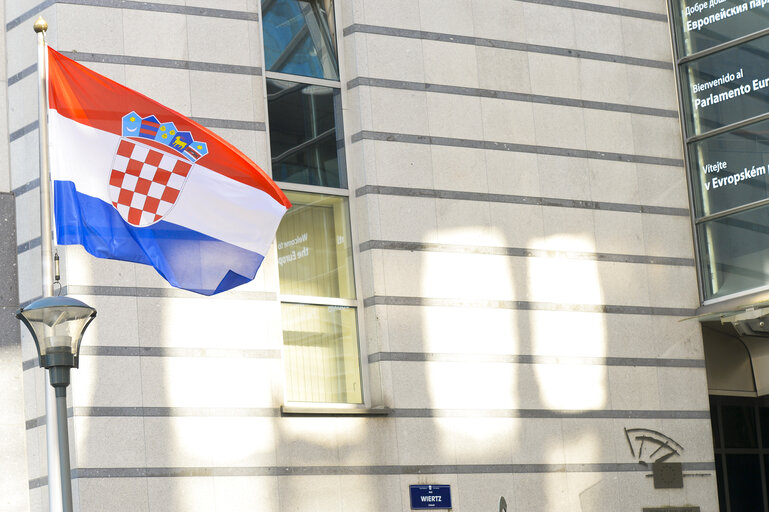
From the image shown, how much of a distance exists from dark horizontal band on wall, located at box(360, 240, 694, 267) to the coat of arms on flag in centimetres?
484

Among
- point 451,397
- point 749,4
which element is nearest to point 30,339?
point 451,397

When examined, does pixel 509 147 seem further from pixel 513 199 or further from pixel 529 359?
pixel 529 359

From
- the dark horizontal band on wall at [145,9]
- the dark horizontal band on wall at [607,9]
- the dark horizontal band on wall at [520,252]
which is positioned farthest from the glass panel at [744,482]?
the dark horizontal band on wall at [145,9]

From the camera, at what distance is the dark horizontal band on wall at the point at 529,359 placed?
55.2 ft

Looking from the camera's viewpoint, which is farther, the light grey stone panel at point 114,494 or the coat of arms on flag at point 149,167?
the light grey stone panel at point 114,494

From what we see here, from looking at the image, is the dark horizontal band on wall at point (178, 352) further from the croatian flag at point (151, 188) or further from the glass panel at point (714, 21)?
the glass panel at point (714, 21)

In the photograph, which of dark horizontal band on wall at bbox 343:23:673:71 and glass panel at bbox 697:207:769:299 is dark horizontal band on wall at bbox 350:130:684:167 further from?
dark horizontal band on wall at bbox 343:23:673:71

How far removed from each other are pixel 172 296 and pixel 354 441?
2840 mm

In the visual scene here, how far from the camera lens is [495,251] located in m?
17.8

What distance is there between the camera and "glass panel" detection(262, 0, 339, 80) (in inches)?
682

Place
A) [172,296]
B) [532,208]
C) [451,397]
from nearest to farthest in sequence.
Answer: [172,296] → [451,397] → [532,208]

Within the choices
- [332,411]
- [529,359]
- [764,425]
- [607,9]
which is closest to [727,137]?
[607,9]

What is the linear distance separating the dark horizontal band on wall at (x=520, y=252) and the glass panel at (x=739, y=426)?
3.35 m

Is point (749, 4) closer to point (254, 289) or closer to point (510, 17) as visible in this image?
point (510, 17)
